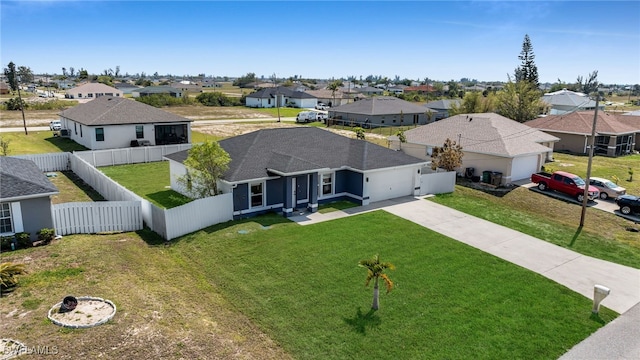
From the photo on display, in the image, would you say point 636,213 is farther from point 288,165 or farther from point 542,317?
point 288,165

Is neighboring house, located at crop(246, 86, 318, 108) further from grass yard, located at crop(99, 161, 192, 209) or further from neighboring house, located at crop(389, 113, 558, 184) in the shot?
grass yard, located at crop(99, 161, 192, 209)

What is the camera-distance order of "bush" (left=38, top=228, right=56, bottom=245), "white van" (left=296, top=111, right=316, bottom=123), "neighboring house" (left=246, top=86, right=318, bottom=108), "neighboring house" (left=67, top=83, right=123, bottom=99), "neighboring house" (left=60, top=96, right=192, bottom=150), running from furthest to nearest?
"neighboring house" (left=67, top=83, right=123, bottom=99) → "neighboring house" (left=246, top=86, right=318, bottom=108) → "white van" (left=296, top=111, right=316, bottom=123) → "neighboring house" (left=60, top=96, right=192, bottom=150) → "bush" (left=38, top=228, right=56, bottom=245)

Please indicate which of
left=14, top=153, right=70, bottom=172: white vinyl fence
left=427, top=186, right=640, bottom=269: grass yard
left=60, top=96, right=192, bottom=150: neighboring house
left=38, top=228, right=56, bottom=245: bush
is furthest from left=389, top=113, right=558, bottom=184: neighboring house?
left=14, top=153, right=70, bottom=172: white vinyl fence

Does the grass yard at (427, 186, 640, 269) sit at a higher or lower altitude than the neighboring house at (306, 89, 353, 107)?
lower

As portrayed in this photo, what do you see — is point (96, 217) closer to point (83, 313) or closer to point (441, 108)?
point (83, 313)

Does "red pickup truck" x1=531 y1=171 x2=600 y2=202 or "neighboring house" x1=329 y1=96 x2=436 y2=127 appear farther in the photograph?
"neighboring house" x1=329 y1=96 x2=436 y2=127

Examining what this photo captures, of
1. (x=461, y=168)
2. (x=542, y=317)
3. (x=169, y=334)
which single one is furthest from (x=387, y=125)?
(x=169, y=334)

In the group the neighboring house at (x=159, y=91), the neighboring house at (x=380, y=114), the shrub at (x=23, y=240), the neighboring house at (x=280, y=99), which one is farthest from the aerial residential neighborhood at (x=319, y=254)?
the neighboring house at (x=159, y=91)

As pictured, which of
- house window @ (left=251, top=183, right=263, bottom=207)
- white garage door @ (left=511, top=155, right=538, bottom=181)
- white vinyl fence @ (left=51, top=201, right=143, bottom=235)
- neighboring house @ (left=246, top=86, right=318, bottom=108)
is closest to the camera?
white vinyl fence @ (left=51, top=201, right=143, bottom=235)
